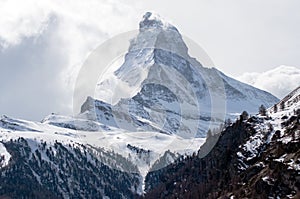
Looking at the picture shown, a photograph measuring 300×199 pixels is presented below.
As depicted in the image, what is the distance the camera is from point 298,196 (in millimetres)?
196500
